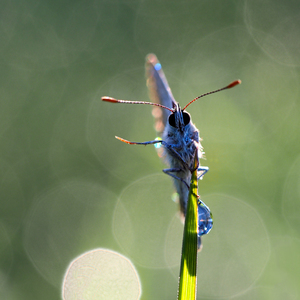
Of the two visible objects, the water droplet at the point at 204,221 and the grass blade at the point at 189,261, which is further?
the water droplet at the point at 204,221

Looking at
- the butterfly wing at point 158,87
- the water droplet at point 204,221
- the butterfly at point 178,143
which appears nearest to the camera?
the water droplet at point 204,221

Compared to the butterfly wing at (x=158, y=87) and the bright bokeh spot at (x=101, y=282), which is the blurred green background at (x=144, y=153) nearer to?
the bright bokeh spot at (x=101, y=282)

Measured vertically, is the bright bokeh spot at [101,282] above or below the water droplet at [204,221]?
below

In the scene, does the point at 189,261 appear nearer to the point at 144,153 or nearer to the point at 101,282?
the point at 101,282

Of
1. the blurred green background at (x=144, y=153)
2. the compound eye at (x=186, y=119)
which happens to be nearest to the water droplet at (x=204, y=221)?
the compound eye at (x=186, y=119)

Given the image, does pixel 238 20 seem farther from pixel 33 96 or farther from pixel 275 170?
pixel 33 96

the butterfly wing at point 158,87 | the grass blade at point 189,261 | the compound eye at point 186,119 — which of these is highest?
the butterfly wing at point 158,87

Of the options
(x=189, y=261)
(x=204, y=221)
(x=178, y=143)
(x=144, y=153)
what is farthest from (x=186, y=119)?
(x=144, y=153)
